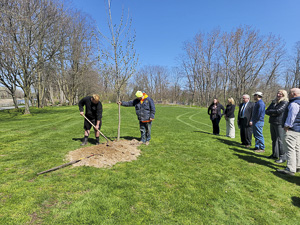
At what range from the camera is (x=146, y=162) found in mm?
A: 4602

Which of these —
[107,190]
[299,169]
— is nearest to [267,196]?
[299,169]

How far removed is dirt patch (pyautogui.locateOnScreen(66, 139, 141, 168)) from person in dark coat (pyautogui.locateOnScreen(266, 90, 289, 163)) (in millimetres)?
4473

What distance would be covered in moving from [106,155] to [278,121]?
5.43m

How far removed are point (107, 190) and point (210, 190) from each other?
7.07 ft

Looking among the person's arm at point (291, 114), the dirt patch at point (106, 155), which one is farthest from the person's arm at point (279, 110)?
the dirt patch at point (106, 155)

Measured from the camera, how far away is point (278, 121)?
477 centimetres

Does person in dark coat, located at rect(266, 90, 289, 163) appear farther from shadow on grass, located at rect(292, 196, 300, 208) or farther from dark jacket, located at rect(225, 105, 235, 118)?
dark jacket, located at rect(225, 105, 235, 118)

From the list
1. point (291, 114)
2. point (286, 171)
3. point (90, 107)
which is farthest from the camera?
point (90, 107)

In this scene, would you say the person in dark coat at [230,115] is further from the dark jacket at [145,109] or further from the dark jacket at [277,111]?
the dark jacket at [145,109]

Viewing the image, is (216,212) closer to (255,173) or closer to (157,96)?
(255,173)

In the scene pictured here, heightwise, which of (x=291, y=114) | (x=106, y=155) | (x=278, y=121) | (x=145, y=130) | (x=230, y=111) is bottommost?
(x=106, y=155)

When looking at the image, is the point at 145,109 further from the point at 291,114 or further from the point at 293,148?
the point at 293,148

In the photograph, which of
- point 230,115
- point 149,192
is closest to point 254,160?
point 230,115

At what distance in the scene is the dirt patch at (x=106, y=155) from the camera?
439 centimetres
